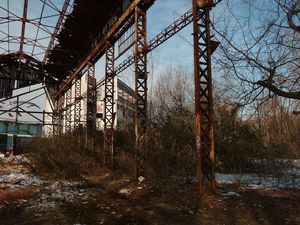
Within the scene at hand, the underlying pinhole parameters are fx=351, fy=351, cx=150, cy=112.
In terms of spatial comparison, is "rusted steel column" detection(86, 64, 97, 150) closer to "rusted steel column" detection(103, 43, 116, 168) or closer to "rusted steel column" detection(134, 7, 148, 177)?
"rusted steel column" detection(103, 43, 116, 168)

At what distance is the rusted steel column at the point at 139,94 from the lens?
550 inches

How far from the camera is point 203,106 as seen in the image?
34.6 ft

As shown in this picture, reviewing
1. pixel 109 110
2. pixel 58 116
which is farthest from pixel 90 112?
pixel 58 116

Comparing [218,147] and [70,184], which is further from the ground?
[218,147]

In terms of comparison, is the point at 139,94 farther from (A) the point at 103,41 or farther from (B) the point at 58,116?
(B) the point at 58,116

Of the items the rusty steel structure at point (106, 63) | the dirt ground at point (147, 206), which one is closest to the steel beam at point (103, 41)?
the rusty steel structure at point (106, 63)

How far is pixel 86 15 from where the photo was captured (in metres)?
19.9

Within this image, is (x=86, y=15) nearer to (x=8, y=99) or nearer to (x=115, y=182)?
(x=115, y=182)

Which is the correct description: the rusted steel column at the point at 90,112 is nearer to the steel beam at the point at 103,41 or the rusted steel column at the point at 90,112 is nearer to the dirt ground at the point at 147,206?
Result: the steel beam at the point at 103,41

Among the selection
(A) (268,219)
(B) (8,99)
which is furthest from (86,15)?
(A) (268,219)

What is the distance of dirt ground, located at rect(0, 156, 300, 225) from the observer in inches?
314

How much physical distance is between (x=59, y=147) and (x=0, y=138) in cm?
1871

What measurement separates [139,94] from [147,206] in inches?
231

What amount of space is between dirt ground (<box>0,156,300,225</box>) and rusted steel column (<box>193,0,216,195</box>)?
0.64 m
